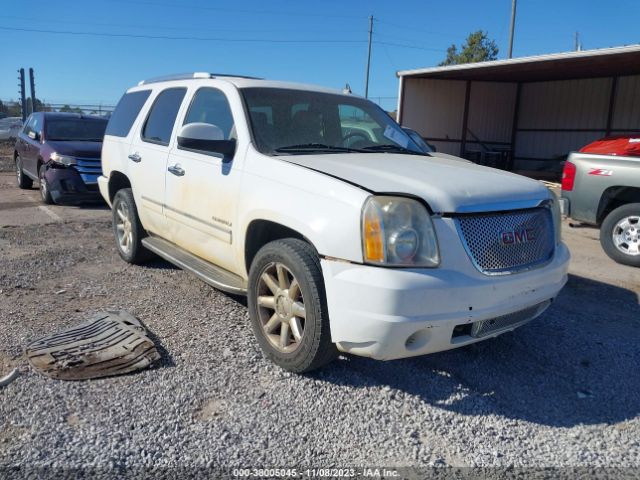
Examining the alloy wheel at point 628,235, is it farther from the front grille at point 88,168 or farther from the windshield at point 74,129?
the windshield at point 74,129

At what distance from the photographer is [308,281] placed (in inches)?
124

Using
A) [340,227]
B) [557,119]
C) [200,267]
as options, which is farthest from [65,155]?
[557,119]

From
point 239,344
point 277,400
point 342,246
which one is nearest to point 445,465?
point 277,400

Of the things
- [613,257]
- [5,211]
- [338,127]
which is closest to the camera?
[338,127]

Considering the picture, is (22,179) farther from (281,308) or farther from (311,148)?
(281,308)

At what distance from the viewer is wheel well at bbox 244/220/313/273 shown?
12.1 feet

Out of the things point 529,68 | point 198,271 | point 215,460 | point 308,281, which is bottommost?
point 215,460

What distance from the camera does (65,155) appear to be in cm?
982

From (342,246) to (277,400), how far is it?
1004 mm

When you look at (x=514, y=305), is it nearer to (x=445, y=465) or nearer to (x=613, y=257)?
(x=445, y=465)

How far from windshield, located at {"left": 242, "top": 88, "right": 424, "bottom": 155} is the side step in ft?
3.19

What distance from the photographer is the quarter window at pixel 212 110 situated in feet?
14.0

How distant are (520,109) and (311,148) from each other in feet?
63.1

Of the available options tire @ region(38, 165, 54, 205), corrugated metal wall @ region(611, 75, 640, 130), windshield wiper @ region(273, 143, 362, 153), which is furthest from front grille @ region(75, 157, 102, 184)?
corrugated metal wall @ region(611, 75, 640, 130)
